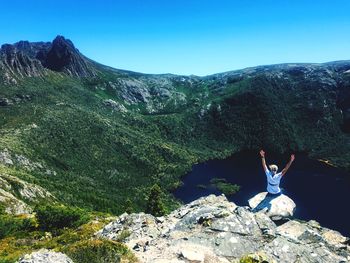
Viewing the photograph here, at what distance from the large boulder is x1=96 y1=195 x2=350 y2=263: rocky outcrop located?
0.61 meters

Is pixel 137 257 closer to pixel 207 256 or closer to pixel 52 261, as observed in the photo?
pixel 207 256

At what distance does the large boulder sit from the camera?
1292 inches

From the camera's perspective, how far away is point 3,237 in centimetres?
6606

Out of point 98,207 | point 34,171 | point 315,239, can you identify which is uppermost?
point 315,239

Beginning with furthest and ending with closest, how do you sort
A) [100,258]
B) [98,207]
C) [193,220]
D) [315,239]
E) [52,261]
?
[98,207], [193,220], [315,239], [100,258], [52,261]

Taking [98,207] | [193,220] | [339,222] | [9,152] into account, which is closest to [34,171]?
[9,152]

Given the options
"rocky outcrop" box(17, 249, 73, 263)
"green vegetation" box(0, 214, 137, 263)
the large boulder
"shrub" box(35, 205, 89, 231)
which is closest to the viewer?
"rocky outcrop" box(17, 249, 73, 263)

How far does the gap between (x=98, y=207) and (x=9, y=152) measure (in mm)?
54425

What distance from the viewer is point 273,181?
3019 centimetres

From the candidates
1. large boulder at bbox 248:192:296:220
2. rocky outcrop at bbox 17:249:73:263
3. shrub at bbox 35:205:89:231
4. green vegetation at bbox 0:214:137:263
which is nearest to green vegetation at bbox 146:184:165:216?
shrub at bbox 35:205:89:231

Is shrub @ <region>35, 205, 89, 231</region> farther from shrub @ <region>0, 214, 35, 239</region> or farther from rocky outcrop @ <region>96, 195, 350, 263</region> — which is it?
rocky outcrop @ <region>96, 195, 350, 263</region>

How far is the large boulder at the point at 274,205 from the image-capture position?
32.8 m

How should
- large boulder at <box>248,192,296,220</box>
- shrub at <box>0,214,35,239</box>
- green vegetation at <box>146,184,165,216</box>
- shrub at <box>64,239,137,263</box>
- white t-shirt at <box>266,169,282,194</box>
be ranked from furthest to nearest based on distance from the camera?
green vegetation at <box>146,184,165,216</box>
shrub at <box>0,214,35,239</box>
large boulder at <box>248,192,296,220</box>
white t-shirt at <box>266,169,282,194</box>
shrub at <box>64,239,137,263</box>

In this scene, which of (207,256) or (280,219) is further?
(280,219)
